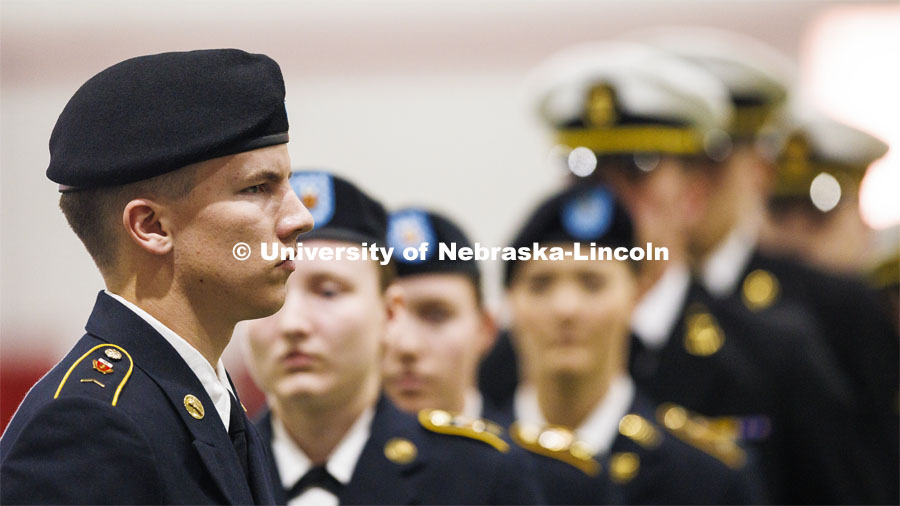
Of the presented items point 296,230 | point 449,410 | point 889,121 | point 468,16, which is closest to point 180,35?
point 449,410

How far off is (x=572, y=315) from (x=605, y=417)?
347 millimetres

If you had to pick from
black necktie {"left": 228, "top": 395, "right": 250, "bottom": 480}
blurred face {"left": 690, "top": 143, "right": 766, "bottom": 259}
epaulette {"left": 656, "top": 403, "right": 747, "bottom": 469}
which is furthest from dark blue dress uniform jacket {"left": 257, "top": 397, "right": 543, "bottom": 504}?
blurred face {"left": 690, "top": 143, "right": 766, "bottom": 259}

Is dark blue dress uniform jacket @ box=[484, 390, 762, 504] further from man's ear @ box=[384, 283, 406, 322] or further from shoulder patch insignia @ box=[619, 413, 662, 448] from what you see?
man's ear @ box=[384, 283, 406, 322]

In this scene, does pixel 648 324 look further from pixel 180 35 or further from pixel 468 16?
pixel 468 16

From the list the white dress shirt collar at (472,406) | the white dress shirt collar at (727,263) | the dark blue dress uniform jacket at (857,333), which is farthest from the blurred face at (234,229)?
the dark blue dress uniform jacket at (857,333)

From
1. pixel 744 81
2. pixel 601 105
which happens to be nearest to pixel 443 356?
pixel 601 105

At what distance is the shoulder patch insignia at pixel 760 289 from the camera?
204 inches

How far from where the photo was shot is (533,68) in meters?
7.18

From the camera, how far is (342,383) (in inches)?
109

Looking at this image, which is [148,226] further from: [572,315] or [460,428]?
[572,315]

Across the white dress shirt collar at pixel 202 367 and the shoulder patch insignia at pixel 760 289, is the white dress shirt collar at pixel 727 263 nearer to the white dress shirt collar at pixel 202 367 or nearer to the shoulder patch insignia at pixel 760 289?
the shoulder patch insignia at pixel 760 289

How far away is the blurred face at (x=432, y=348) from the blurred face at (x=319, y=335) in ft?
2.14

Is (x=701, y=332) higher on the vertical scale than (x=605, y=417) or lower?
lower

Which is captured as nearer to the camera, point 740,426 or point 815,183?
point 740,426
